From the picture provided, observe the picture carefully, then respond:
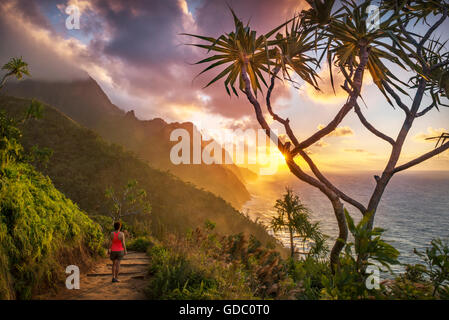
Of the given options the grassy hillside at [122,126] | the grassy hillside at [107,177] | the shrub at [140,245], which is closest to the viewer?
the shrub at [140,245]

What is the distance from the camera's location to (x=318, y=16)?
4152 millimetres

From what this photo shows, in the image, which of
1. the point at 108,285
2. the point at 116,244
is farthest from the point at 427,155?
the point at 108,285

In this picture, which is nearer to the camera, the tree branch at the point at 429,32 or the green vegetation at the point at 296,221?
the tree branch at the point at 429,32

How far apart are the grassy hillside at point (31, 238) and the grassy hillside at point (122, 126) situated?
75.2m

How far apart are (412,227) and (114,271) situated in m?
81.2

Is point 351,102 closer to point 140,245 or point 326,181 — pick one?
point 326,181

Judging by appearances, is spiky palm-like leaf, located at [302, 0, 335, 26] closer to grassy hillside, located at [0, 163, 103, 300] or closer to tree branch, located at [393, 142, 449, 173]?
tree branch, located at [393, 142, 449, 173]

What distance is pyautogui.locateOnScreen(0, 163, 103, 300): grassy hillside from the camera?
127 inches

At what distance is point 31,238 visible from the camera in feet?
11.9

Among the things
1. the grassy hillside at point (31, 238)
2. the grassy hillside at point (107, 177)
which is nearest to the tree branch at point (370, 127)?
the grassy hillside at point (31, 238)

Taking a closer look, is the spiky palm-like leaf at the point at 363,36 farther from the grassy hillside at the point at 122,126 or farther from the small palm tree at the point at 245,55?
the grassy hillside at the point at 122,126

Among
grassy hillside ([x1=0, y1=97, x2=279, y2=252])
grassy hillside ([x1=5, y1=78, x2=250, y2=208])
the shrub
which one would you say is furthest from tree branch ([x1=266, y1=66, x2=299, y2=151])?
grassy hillside ([x1=5, y1=78, x2=250, y2=208])

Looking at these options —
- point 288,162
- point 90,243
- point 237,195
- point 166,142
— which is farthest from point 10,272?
point 237,195

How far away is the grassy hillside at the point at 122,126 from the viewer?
84188mm
